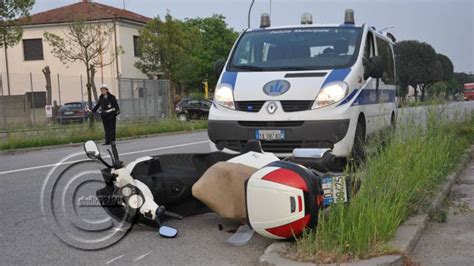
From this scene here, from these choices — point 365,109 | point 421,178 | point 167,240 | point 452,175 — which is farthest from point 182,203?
point 452,175

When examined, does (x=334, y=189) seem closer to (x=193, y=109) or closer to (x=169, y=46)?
(x=193, y=109)

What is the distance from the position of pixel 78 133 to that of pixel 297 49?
49.3 feet

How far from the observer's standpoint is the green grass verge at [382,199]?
441 cm

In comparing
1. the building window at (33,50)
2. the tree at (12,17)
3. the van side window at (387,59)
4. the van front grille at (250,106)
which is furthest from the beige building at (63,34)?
the van front grille at (250,106)

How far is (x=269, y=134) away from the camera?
23.6 feet

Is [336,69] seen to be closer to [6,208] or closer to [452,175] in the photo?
[452,175]

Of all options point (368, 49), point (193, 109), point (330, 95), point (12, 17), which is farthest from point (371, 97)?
point (193, 109)

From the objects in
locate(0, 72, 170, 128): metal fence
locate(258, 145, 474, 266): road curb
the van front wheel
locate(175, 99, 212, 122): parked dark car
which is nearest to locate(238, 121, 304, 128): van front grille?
the van front wheel

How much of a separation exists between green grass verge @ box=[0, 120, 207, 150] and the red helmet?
1450cm

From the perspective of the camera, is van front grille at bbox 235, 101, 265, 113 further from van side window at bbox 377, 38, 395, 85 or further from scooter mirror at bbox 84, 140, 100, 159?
van side window at bbox 377, 38, 395, 85

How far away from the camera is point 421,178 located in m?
6.38

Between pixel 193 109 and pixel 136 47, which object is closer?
pixel 193 109

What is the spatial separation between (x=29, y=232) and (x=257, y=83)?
3.22 m

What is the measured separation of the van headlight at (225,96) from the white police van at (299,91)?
0.01m
